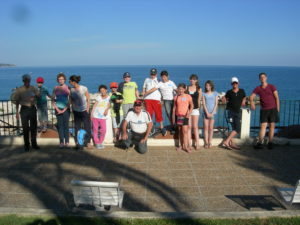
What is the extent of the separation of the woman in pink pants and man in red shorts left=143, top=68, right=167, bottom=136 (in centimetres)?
116

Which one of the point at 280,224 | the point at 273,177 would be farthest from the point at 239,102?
the point at 280,224

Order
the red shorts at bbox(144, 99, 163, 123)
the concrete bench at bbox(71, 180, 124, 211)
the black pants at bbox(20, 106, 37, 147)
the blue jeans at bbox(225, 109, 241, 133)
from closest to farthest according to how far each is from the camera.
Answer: the concrete bench at bbox(71, 180, 124, 211)
the black pants at bbox(20, 106, 37, 147)
the blue jeans at bbox(225, 109, 241, 133)
the red shorts at bbox(144, 99, 163, 123)

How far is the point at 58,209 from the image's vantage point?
4.47 metres

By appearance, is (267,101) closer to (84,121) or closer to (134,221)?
(84,121)

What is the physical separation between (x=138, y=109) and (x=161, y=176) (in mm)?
1997

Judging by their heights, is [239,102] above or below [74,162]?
above

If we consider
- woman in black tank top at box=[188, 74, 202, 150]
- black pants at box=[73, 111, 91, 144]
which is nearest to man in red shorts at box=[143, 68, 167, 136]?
woman in black tank top at box=[188, 74, 202, 150]

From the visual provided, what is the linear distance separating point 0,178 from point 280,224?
206 inches

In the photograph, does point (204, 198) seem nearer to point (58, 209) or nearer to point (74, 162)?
point (58, 209)

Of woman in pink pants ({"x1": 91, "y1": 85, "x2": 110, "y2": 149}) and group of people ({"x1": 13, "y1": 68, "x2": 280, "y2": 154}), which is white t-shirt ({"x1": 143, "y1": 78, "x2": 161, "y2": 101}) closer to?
group of people ({"x1": 13, "y1": 68, "x2": 280, "y2": 154})

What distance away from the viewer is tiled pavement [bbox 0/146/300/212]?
185 inches

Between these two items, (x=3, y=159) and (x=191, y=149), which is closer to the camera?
(x=3, y=159)

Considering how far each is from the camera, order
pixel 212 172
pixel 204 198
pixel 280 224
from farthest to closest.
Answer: pixel 212 172, pixel 204 198, pixel 280 224

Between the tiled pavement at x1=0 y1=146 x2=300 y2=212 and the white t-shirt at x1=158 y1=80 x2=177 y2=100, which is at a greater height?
the white t-shirt at x1=158 y1=80 x2=177 y2=100
